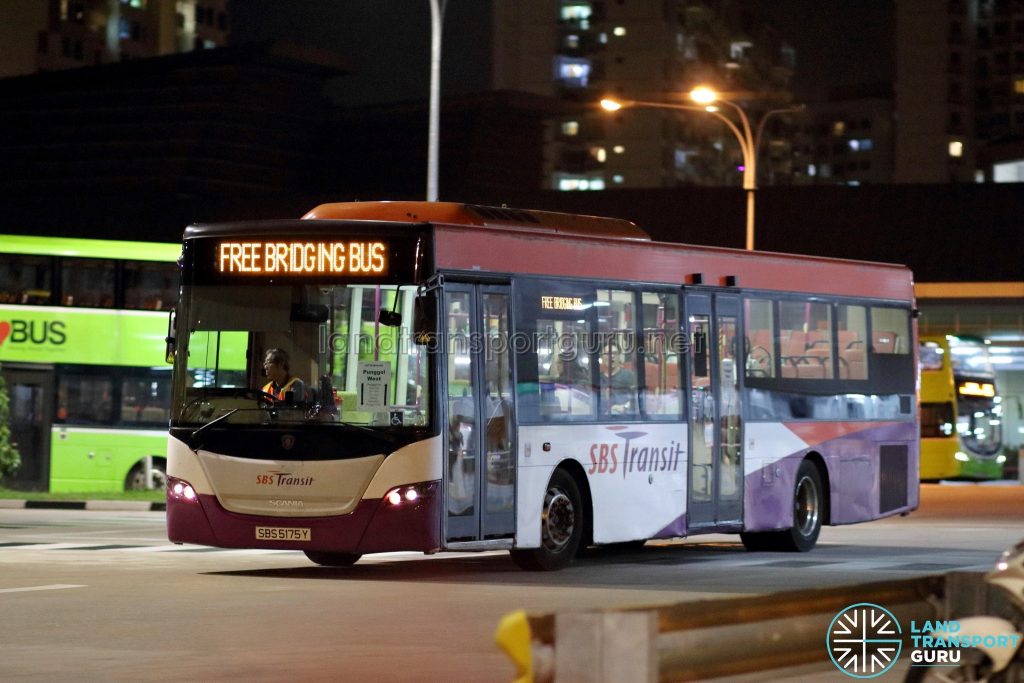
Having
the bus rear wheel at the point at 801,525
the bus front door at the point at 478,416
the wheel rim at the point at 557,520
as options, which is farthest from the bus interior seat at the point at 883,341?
the bus front door at the point at 478,416

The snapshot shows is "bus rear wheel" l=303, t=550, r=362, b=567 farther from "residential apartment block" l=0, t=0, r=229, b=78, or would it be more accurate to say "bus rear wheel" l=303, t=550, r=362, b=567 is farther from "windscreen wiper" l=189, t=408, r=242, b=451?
"residential apartment block" l=0, t=0, r=229, b=78

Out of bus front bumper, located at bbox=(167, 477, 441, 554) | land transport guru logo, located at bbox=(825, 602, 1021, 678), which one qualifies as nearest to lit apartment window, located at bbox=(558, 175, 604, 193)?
bus front bumper, located at bbox=(167, 477, 441, 554)

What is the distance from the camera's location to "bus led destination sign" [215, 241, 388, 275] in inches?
670

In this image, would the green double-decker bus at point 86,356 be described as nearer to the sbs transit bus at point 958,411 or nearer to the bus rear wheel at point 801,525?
the bus rear wheel at point 801,525

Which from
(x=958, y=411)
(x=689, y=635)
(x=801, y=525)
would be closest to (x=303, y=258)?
(x=801, y=525)

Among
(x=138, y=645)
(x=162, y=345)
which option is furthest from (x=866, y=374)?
(x=162, y=345)

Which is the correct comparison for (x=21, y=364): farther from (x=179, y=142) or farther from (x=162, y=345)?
(x=179, y=142)

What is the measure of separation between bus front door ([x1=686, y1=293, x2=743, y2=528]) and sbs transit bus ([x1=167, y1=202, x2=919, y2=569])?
28 mm

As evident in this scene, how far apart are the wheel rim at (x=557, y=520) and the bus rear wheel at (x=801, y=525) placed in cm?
411

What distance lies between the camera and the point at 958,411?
5253 centimetres

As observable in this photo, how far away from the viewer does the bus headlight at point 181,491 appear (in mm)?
17406

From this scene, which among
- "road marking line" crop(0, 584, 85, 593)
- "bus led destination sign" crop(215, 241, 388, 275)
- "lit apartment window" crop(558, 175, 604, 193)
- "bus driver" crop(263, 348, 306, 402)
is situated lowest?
"road marking line" crop(0, 584, 85, 593)

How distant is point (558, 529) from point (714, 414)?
2.95 metres

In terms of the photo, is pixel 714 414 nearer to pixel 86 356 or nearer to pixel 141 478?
pixel 141 478
